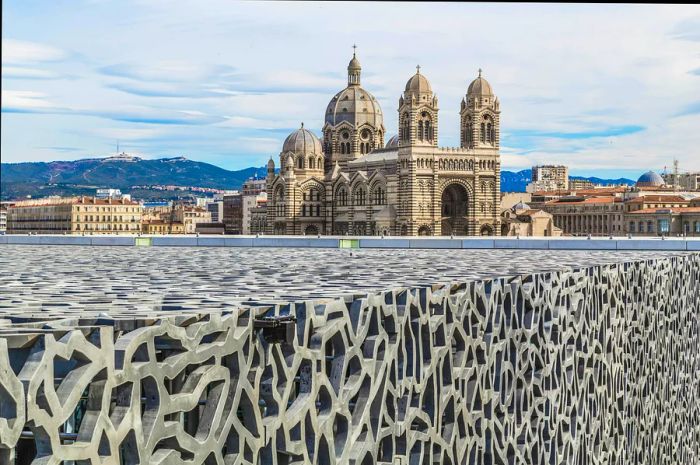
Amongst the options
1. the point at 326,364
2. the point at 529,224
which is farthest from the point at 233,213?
the point at 326,364

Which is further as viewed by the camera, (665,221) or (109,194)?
(109,194)

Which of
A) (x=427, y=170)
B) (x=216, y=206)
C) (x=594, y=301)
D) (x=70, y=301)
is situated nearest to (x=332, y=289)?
(x=70, y=301)

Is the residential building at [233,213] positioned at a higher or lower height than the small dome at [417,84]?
lower

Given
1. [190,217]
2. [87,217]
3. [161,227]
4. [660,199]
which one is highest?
[660,199]

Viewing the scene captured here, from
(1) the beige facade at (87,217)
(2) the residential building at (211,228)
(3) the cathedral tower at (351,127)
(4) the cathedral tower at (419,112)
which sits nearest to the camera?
(4) the cathedral tower at (419,112)

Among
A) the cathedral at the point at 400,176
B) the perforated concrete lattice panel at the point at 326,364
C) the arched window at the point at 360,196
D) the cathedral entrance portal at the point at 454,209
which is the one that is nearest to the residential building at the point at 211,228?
the cathedral at the point at 400,176

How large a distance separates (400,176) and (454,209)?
5.68 meters

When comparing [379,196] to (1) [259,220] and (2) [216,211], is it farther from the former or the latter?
(2) [216,211]

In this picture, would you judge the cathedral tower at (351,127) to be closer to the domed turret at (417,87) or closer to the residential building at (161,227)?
the domed turret at (417,87)

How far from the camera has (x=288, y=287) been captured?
10.0 meters

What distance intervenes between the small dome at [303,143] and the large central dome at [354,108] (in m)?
2.22

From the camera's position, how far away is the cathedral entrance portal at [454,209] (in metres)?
71.6

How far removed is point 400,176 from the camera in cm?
6881

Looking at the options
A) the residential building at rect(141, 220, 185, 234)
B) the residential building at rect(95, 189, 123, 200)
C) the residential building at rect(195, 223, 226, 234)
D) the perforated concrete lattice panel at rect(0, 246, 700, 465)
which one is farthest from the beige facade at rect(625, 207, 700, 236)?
the perforated concrete lattice panel at rect(0, 246, 700, 465)
